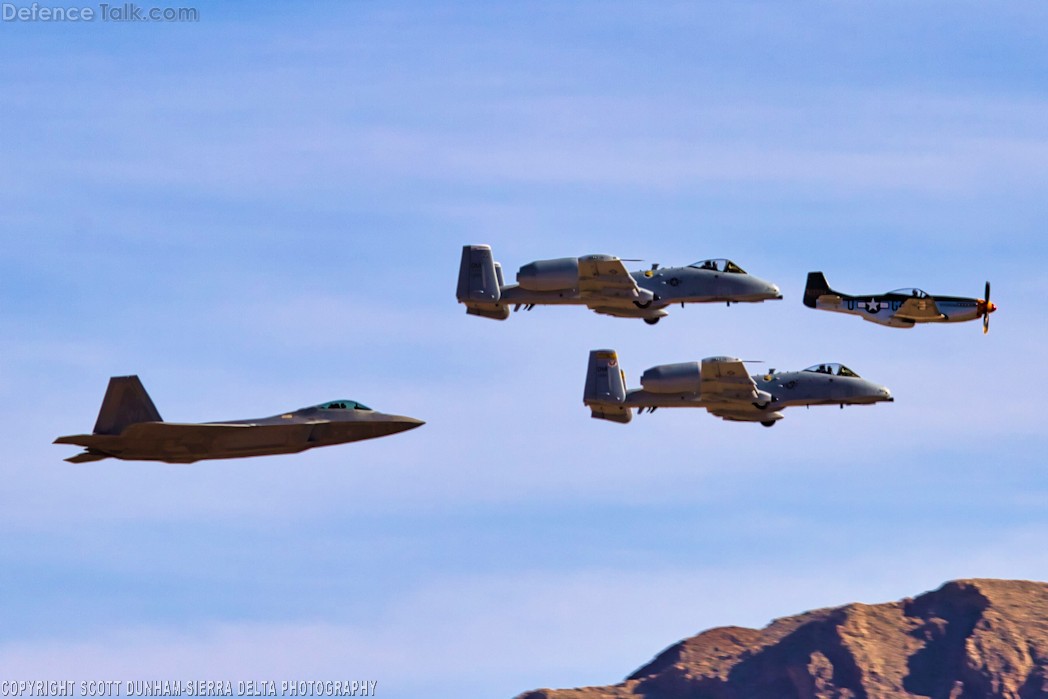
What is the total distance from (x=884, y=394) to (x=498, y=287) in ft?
95.0

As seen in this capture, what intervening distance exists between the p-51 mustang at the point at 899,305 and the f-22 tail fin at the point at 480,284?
2529 centimetres

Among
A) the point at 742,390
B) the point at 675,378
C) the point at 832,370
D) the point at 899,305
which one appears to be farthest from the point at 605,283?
the point at 899,305

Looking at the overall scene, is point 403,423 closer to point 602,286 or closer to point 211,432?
point 211,432

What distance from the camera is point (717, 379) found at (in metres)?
121

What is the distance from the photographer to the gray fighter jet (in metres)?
104

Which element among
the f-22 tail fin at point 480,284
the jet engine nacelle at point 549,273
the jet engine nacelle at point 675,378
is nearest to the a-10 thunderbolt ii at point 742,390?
the jet engine nacelle at point 675,378

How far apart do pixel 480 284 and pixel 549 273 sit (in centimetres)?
643

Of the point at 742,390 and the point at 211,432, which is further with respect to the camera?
the point at 742,390

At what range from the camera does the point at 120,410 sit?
105 metres

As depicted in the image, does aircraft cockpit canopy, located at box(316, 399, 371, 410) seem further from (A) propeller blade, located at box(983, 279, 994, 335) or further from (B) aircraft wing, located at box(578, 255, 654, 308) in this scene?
(A) propeller blade, located at box(983, 279, 994, 335)

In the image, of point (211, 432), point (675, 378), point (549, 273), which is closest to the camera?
point (211, 432)

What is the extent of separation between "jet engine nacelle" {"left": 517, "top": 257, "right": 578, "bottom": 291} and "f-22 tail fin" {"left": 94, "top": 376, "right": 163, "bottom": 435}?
92.4 ft

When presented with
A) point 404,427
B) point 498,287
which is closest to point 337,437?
point 404,427

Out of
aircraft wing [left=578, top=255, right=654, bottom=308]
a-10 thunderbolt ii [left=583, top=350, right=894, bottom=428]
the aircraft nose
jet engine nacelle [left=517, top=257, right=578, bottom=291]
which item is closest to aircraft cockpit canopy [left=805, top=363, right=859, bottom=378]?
a-10 thunderbolt ii [left=583, top=350, right=894, bottom=428]
